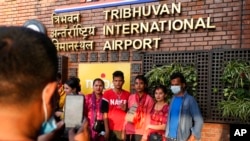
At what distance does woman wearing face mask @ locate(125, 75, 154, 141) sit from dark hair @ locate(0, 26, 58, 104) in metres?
3.86

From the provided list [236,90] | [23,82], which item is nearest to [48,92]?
[23,82]

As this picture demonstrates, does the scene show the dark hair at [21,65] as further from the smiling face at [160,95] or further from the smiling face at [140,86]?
the smiling face at [140,86]

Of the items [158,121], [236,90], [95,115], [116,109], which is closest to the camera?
[158,121]

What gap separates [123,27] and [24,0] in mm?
2917

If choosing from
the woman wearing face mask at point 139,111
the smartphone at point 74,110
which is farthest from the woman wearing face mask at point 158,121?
the smartphone at point 74,110

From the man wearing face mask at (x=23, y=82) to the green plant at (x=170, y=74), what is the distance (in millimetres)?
4493

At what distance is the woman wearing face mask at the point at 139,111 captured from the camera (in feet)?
16.2

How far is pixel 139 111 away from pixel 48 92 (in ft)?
12.8

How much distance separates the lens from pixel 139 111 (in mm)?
4977

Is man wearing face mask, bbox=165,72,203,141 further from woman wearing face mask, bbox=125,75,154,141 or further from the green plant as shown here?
the green plant

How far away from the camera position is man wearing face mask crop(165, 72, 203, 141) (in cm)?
452

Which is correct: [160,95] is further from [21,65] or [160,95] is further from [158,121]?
[21,65]

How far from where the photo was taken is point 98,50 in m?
6.83

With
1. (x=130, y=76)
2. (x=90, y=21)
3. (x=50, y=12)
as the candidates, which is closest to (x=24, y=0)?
(x=50, y=12)
